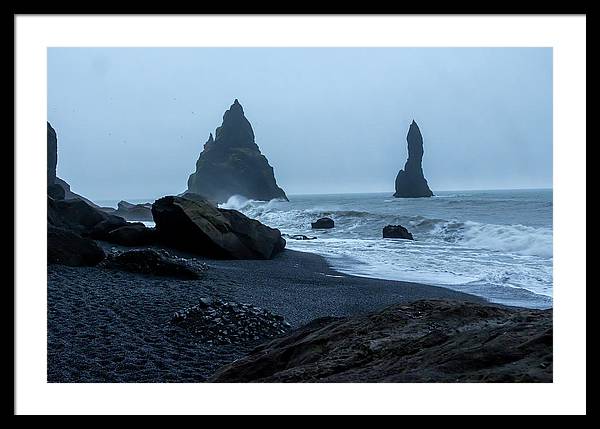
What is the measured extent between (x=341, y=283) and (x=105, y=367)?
19.4 feet

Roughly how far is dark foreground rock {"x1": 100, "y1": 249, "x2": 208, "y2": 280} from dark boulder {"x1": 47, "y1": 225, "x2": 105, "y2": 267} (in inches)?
10.4

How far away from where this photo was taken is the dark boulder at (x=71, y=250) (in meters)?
9.12

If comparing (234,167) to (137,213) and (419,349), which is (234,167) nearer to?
(137,213)

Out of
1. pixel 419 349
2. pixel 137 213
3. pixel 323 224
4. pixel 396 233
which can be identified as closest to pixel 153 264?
pixel 419 349

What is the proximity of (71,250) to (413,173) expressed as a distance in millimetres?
80086

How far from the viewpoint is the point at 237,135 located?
8412 centimetres

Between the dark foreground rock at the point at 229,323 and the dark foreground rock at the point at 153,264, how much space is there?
282 centimetres

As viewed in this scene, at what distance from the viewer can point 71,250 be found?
9.34 meters

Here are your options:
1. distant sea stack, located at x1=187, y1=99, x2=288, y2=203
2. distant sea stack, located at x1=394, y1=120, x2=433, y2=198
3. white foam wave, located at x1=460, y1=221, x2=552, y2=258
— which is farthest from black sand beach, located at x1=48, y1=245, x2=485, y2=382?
distant sea stack, located at x1=394, y1=120, x2=433, y2=198

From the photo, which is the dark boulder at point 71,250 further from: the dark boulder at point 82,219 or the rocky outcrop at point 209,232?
the dark boulder at point 82,219

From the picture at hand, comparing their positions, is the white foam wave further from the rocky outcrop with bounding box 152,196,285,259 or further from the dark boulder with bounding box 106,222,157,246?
the dark boulder with bounding box 106,222,157,246

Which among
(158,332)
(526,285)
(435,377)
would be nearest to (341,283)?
(526,285)
